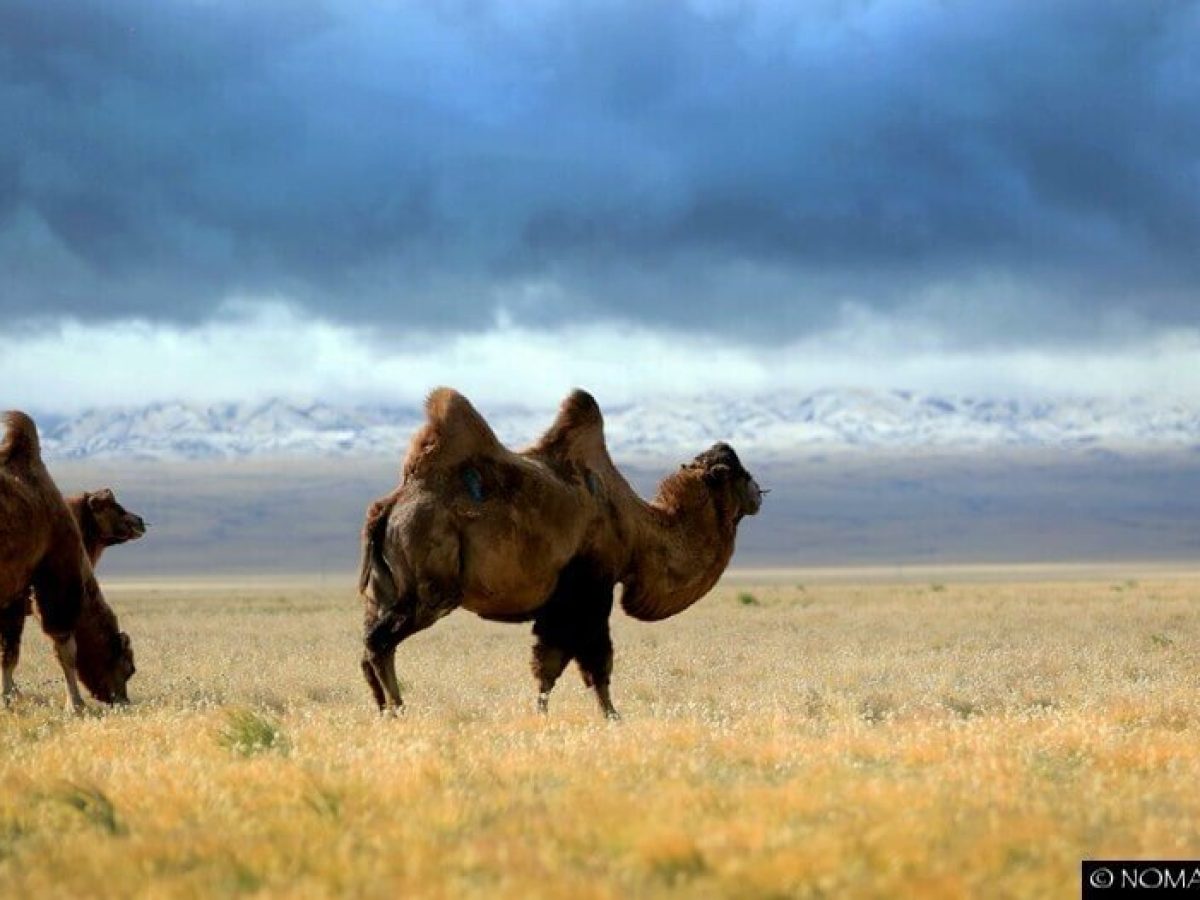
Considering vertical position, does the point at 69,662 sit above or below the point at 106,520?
below

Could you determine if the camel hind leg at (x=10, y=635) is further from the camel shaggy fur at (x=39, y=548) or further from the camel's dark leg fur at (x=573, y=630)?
the camel's dark leg fur at (x=573, y=630)

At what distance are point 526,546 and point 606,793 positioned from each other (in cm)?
552

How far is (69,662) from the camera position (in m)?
15.0

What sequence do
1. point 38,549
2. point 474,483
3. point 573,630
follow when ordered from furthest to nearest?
point 38,549
point 573,630
point 474,483

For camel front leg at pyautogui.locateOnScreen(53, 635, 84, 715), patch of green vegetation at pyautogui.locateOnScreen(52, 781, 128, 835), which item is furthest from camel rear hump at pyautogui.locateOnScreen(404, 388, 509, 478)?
patch of green vegetation at pyautogui.locateOnScreen(52, 781, 128, 835)

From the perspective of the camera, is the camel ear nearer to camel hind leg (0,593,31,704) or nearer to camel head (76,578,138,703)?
camel head (76,578,138,703)

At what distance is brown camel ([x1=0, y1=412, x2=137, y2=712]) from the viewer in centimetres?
1413

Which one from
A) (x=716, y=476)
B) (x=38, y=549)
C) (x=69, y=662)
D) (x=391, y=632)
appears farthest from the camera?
(x=716, y=476)

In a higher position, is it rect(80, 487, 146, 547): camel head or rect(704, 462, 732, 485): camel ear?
rect(704, 462, 732, 485): camel ear

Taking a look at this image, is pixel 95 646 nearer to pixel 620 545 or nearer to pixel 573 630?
pixel 573 630

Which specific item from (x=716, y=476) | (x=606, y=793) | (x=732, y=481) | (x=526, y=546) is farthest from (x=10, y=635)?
(x=606, y=793)

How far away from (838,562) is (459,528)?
16185cm

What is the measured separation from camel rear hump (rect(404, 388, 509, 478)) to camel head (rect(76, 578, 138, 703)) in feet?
13.0

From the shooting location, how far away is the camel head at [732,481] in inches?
624
